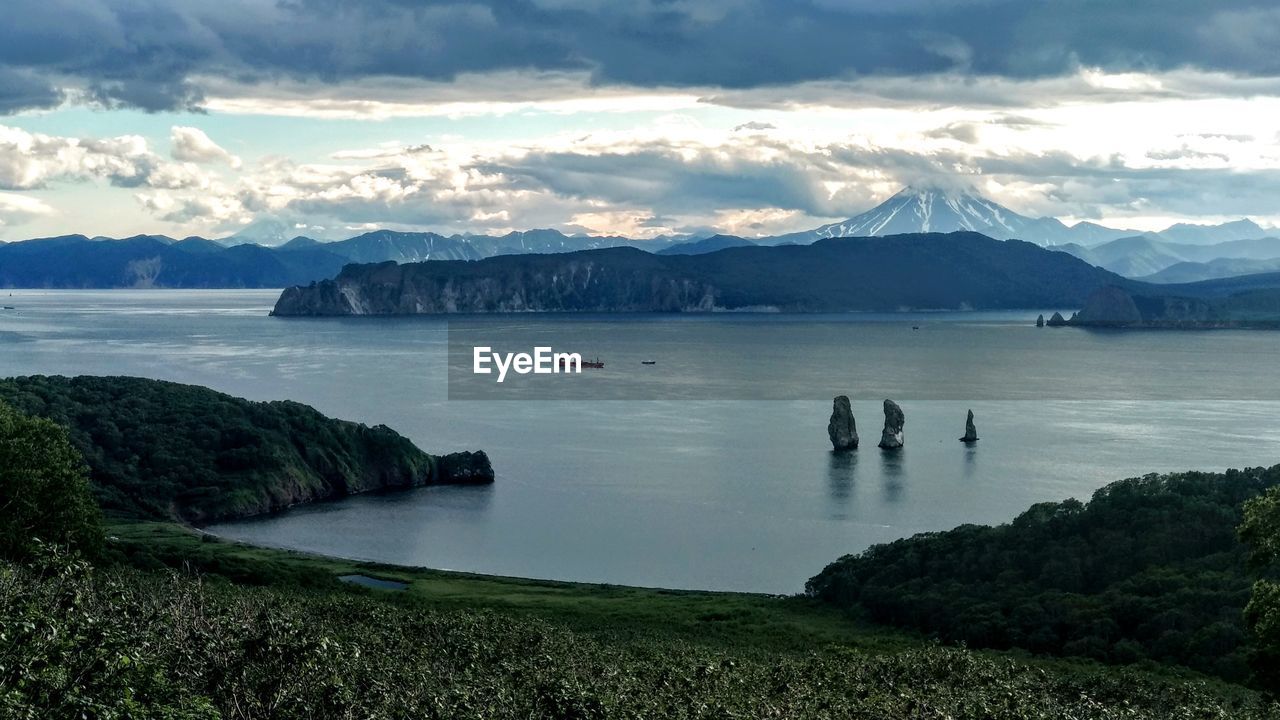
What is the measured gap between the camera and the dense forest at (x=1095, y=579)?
54312mm

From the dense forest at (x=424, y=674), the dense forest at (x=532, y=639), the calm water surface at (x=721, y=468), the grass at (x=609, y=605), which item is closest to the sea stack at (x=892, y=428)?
the calm water surface at (x=721, y=468)

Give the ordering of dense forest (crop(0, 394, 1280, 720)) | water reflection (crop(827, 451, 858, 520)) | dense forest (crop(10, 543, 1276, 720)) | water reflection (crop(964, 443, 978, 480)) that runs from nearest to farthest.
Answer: dense forest (crop(10, 543, 1276, 720)), dense forest (crop(0, 394, 1280, 720)), water reflection (crop(827, 451, 858, 520)), water reflection (crop(964, 443, 978, 480))

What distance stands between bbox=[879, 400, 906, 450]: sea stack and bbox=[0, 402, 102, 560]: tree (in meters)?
93.5

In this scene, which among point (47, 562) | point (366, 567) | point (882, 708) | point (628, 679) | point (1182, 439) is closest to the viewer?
point (47, 562)

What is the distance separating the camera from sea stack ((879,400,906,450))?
13750 cm

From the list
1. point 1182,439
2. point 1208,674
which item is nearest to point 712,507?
point 1208,674

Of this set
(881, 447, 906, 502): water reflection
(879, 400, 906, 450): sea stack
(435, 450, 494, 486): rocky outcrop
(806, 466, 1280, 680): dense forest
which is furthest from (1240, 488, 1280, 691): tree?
(879, 400, 906, 450): sea stack

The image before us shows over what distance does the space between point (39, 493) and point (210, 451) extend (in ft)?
183

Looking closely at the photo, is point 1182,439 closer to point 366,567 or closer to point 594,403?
point 594,403

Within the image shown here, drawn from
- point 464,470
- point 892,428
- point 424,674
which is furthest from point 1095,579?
point 892,428

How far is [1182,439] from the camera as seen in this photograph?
14300cm

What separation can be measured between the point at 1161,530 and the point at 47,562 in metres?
60.2

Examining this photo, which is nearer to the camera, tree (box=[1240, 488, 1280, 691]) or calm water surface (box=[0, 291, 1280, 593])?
tree (box=[1240, 488, 1280, 691])

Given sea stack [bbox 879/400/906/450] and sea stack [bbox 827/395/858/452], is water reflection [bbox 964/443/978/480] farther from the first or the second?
sea stack [bbox 827/395/858/452]
